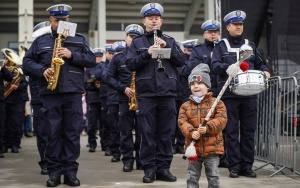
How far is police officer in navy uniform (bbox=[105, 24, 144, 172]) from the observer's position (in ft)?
28.9

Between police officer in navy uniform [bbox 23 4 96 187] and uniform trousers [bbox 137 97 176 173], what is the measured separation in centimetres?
81

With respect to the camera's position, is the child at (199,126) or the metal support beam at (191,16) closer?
the child at (199,126)

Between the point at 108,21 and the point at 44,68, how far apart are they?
70.6 feet

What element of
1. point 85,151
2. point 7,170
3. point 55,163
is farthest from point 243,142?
point 85,151

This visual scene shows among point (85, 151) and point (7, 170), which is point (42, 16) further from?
point (7, 170)

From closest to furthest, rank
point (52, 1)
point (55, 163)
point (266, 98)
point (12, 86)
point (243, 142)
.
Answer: point (55, 163) < point (243, 142) < point (266, 98) < point (12, 86) < point (52, 1)

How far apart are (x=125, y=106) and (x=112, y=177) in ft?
5.10

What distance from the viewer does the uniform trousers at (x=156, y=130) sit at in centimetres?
739

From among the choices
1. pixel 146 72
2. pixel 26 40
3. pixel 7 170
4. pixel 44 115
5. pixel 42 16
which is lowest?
pixel 7 170

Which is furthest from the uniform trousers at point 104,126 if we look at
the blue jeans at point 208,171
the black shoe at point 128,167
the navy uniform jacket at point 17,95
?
the blue jeans at point 208,171

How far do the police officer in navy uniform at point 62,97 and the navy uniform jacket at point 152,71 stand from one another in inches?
22.9

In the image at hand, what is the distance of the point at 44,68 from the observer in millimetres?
7113

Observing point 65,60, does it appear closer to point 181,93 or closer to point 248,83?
point 248,83

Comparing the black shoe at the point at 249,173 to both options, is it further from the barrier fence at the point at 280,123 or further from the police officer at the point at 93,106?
the police officer at the point at 93,106
